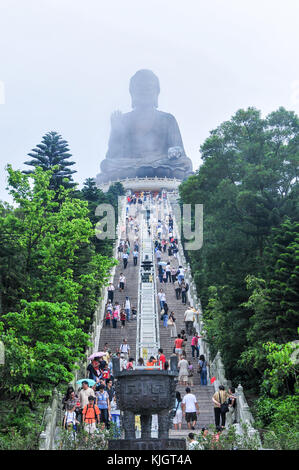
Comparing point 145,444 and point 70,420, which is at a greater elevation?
point 70,420

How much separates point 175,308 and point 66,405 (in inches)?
463

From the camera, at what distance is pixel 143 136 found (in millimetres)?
73875

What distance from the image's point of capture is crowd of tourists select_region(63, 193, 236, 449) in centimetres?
1311

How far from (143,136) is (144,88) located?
552 cm

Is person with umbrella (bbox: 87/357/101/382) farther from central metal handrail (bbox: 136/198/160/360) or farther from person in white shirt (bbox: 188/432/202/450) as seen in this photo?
person in white shirt (bbox: 188/432/202/450)

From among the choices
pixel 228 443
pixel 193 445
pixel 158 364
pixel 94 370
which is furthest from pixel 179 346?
pixel 228 443

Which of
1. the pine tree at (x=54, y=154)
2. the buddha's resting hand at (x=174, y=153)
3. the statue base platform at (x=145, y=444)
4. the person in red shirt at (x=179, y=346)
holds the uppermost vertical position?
the buddha's resting hand at (x=174, y=153)

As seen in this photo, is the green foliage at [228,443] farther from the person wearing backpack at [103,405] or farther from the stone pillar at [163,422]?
the person wearing backpack at [103,405]

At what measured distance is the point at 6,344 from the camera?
43.2 ft

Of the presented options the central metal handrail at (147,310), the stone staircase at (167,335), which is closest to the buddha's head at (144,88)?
the central metal handrail at (147,310)

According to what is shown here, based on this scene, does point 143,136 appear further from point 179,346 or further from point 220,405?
point 220,405

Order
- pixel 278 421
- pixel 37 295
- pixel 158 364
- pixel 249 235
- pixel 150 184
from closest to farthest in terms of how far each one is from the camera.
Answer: pixel 278 421 < pixel 37 295 < pixel 158 364 < pixel 249 235 < pixel 150 184

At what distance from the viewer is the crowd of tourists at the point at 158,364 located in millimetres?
13107

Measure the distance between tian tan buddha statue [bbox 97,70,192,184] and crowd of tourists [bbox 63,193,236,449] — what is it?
3339 centimetres
